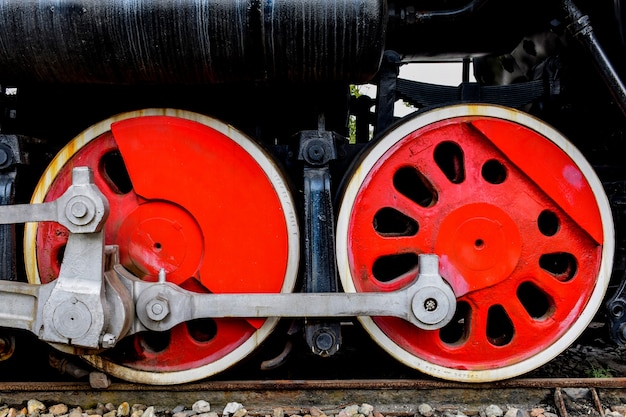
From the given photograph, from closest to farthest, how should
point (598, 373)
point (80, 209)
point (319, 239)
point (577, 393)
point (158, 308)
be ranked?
point (80, 209) < point (158, 308) < point (319, 239) < point (577, 393) < point (598, 373)

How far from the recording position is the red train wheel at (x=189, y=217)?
167 cm

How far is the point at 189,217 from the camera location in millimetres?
1681

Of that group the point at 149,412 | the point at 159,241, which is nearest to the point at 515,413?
the point at 149,412

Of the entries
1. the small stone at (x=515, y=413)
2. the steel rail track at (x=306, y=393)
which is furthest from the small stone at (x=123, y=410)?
the small stone at (x=515, y=413)

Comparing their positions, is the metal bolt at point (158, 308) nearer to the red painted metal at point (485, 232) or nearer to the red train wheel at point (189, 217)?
the red train wheel at point (189, 217)

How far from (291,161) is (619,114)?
1.26 m

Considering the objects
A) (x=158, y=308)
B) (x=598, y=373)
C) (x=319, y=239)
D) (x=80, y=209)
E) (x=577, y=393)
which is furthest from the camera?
(x=598, y=373)

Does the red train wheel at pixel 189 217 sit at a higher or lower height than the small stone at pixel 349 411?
higher

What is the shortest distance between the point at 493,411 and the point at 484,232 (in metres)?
0.60

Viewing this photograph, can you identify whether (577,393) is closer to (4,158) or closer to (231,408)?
(231,408)

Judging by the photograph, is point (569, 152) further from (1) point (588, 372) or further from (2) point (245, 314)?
(2) point (245, 314)

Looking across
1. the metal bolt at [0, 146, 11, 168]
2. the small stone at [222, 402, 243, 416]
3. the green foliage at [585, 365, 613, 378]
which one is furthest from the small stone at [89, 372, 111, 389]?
the green foliage at [585, 365, 613, 378]

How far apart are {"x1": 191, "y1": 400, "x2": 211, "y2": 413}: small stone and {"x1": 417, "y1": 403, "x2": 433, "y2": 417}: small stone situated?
28.0 inches

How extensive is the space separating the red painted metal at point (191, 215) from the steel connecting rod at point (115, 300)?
0.11m
